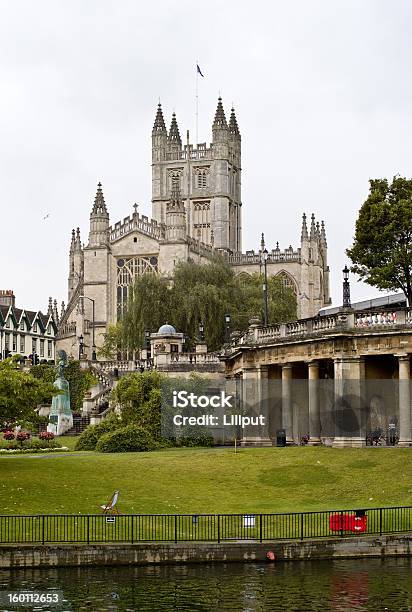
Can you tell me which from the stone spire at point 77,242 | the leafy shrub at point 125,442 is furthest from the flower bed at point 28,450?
the stone spire at point 77,242

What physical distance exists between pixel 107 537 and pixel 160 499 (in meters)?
7.30

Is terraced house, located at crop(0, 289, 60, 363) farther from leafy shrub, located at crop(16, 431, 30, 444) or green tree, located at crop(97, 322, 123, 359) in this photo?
leafy shrub, located at crop(16, 431, 30, 444)

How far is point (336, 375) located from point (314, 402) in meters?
3.10

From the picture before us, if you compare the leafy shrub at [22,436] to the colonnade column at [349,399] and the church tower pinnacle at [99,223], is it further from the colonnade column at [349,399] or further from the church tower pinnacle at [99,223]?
the church tower pinnacle at [99,223]

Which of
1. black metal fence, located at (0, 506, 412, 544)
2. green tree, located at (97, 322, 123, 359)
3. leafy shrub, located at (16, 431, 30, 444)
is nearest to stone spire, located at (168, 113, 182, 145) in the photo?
green tree, located at (97, 322, 123, 359)

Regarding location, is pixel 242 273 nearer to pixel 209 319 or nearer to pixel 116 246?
pixel 116 246

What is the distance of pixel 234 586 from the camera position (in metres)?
30.5

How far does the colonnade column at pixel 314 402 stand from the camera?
2183 inches

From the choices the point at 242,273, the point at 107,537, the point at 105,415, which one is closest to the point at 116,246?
the point at 242,273

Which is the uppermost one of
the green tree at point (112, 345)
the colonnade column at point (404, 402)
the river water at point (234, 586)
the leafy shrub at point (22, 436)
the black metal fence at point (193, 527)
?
the green tree at point (112, 345)

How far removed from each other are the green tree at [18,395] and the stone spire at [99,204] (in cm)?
9526

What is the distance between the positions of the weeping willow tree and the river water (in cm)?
7084

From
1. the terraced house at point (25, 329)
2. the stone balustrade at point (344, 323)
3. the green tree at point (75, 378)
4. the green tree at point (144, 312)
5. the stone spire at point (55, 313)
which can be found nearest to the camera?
the stone balustrade at point (344, 323)

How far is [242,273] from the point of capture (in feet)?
463
